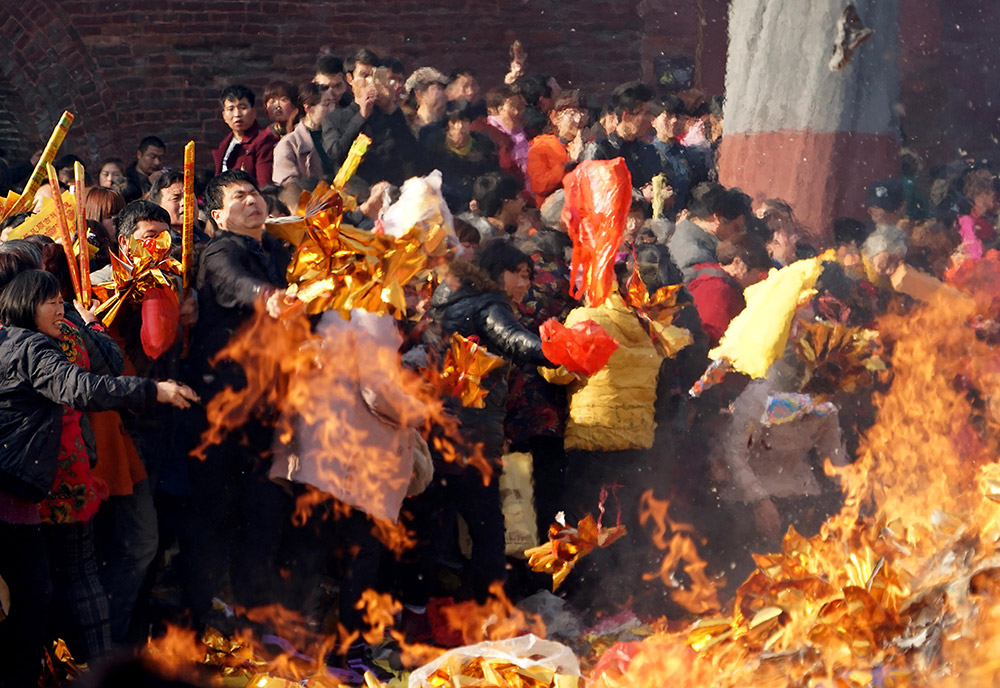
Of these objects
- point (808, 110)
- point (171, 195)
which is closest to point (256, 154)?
point (171, 195)

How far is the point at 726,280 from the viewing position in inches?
249

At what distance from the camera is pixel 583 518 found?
18.5ft

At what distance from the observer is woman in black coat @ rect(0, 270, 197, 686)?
13.8ft

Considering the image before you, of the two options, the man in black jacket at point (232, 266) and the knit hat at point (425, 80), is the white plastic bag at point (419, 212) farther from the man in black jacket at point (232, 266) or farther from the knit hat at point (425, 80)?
the knit hat at point (425, 80)

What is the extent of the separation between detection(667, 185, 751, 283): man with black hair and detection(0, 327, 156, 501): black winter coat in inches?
128

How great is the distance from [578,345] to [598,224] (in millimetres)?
582

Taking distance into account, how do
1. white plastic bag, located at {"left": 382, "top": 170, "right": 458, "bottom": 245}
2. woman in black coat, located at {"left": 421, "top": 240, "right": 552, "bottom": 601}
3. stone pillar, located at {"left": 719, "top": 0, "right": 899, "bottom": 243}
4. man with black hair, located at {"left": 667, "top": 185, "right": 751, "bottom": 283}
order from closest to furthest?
white plastic bag, located at {"left": 382, "top": 170, "right": 458, "bottom": 245}, woman in black coat, located at {"left": 421, "top": 240, "right": 552, "bottom": 601}, man with black hair, located at {"left": 667, "top": 185, "right": 751, "bottom": 283}, stone pillar, located at {"left": 719, "top": 0, "right": 899, "bottom": 243}

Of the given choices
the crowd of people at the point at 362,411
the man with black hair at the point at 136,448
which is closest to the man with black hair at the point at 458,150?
the crowd of people at the point at 362,411

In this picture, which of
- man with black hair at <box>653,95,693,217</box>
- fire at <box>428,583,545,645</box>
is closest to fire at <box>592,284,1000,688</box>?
fire at <box>428,583,545,645</box>

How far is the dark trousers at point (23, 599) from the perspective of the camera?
166 inches

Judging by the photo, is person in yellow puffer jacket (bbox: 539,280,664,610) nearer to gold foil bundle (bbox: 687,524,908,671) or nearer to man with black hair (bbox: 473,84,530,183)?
gold foil bundle (bbox: 687,524,908,671)

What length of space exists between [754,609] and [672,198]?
4.41 metres

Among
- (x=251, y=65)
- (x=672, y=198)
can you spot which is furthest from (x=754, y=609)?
(x=251, y=65)

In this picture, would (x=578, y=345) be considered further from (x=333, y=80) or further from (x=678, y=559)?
(x=333, y=80)
